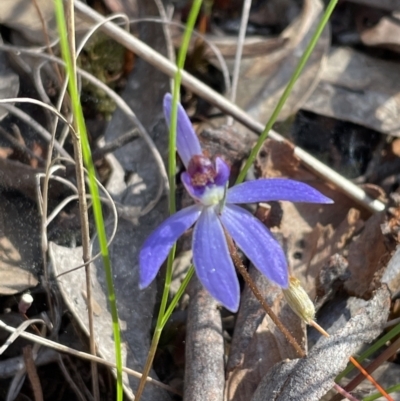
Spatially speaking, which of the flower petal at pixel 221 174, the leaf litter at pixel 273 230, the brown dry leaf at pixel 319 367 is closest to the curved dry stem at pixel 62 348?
the leaf litter at pixel 273 230

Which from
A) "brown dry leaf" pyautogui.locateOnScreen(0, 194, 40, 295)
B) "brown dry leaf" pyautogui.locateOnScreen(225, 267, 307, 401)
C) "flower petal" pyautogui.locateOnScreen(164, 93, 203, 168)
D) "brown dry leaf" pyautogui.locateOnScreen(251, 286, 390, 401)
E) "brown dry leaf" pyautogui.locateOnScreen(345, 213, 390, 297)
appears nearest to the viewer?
"flower petal" pyautogui.locateOnScreen(164, 93, 203, 168)

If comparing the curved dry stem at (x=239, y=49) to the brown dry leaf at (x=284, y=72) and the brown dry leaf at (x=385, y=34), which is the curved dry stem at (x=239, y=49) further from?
the brown dry leaf at (x=385, y=34)

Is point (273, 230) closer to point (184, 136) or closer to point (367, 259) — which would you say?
point (367, 259)

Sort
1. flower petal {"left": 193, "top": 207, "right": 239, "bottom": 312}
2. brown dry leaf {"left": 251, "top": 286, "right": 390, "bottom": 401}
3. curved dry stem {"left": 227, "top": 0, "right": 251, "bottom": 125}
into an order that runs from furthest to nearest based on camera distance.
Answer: curved dry stem {"left": 227, "top": 0, "right": 251, "bottom": 125} < brown dry leaf {"left": 251, "top": 286, "right": 390, "bottom": 401} < flower petal {"left": 193, "top": 207, "right": 239, "bottom": 312}

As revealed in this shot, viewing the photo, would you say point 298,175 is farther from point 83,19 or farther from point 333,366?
point 83,19

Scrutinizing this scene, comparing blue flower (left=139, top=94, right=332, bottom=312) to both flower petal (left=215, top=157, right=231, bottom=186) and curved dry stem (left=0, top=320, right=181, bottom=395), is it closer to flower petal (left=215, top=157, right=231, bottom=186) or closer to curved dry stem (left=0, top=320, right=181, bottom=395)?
Answer: flower petal (left=215, top=157, right=231, bottom=186)

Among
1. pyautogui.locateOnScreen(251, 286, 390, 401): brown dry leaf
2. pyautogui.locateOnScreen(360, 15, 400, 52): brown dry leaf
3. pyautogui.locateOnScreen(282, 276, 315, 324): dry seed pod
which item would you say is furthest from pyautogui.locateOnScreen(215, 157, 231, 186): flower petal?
pyautogui.locateOnScreen(360, 15, 400, 52): brown dry leaf
